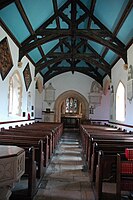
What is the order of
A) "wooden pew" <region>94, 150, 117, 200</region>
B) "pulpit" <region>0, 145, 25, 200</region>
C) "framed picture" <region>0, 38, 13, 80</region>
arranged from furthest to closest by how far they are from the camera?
"framed picture" <region>0, 38, 13, 80</region> < "wooden pew" <region>94, 150, 117, 200</region> < "pulpit" <region>0, 145, 25, 200</region>

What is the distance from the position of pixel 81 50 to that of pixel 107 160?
376 inches

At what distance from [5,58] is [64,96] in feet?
28.8

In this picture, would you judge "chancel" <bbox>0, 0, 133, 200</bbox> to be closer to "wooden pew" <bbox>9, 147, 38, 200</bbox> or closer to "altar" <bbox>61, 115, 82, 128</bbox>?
"wooden pew" <bbox>9, 147, 38, 200</bbox>

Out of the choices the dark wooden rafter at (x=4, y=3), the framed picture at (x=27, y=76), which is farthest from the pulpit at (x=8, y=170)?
the framed picture at (x=27, y=76)

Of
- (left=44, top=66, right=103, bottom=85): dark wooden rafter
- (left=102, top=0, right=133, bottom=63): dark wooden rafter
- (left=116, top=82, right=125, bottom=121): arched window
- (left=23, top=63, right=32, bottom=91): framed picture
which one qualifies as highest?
(left=102, top=0, right=133, bottom=63): dark wooden rafter

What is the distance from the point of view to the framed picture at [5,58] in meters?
6.50

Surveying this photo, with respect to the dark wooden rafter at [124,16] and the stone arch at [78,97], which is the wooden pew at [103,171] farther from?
the stone arch at [78,97]

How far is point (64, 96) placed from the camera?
15.4m

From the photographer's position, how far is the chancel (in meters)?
3.40

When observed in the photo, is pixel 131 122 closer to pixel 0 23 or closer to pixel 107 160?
pixel 107 160

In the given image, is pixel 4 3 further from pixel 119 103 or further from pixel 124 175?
pixel 119 103

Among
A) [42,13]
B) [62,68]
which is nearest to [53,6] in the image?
[42,13]

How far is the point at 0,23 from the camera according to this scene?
249 inches

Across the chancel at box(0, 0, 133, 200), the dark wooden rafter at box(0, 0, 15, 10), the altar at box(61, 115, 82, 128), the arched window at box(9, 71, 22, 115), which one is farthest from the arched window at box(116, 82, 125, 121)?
the altar at box(61, 115, 82, 128)
